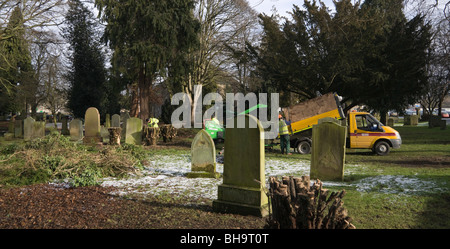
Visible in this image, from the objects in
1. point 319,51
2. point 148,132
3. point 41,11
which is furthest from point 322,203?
point 319,51

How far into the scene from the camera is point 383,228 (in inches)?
181

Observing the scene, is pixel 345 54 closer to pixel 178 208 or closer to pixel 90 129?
pixel 90 129

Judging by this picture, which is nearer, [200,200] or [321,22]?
[200,200]

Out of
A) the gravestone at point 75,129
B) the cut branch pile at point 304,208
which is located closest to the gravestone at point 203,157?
the cut branch pile at point 304,208

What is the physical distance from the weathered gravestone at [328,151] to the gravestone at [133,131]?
31.5 feet

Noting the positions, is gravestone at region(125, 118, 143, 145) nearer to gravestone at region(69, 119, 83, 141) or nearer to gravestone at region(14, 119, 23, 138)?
gravestone at region(69, 119, 83, 141)

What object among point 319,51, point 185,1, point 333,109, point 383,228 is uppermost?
point 185,1

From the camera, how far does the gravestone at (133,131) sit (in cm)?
1534

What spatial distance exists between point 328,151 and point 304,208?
5.07 metres

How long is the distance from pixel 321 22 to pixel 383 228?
17.4 metres

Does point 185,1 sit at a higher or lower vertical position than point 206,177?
higher

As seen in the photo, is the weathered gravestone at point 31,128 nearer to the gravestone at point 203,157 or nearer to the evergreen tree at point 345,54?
the gravestone at point 203,157

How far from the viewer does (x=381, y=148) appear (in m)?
13.7
